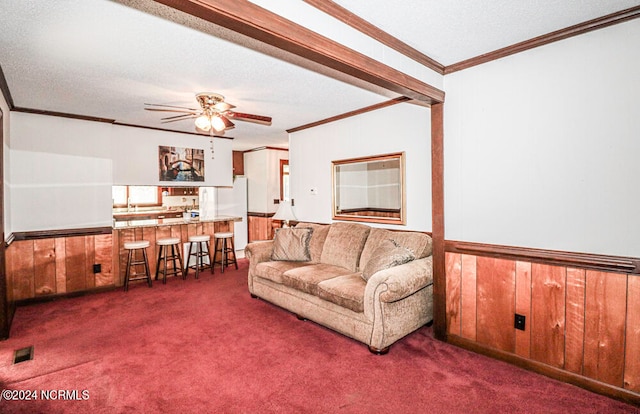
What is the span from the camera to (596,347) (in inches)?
88.7

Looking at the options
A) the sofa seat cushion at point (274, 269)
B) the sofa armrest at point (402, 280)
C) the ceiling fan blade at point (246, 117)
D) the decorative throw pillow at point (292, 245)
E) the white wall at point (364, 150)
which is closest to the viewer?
the sofa armrest at point (402, 280)

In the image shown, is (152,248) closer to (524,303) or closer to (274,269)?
(274,269)

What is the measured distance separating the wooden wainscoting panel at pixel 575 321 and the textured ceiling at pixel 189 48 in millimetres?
1769

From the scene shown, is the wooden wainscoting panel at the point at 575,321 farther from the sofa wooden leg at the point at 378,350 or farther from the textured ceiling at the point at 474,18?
the textured ceiling at the point at 474,18

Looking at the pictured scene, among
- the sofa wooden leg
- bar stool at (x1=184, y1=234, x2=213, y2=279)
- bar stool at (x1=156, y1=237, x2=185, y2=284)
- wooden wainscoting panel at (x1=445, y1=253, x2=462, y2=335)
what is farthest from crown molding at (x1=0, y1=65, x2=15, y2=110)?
→ wooden wainscoting panel at (x1=445, y1=253, x2=462, y2=335)

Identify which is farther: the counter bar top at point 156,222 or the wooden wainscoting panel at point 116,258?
the counter bar top at point 156,222

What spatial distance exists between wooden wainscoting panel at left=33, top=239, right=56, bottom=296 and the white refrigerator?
287 centimetres

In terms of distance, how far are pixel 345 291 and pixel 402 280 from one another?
52 centimetres

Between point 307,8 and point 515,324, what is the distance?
2.72 meters

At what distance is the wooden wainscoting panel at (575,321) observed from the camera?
231cm

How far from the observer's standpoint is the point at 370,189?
428 centimetres

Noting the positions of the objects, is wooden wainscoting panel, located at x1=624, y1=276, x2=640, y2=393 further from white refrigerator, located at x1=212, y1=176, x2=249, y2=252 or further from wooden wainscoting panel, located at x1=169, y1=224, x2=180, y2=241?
white refrigerator, located at x1=212, y1=176, x2=249, y2=252

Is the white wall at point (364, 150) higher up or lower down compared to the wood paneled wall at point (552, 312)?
higher up

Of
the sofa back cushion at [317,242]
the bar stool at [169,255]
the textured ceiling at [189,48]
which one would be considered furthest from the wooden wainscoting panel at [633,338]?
the bar stool at [169,255]
